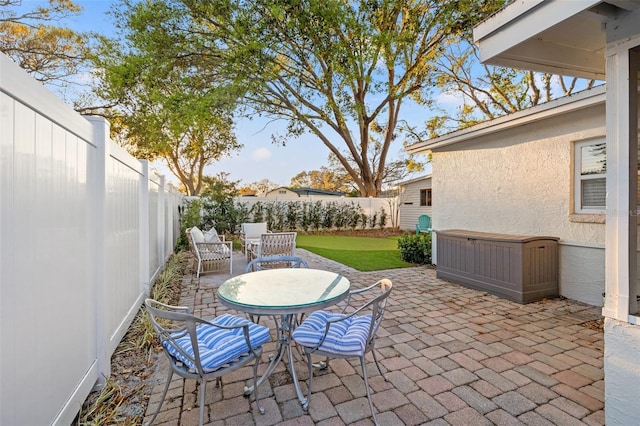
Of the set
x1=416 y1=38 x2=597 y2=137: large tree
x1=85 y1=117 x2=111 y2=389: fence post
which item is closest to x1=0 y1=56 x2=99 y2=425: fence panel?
x1=85 y1=117 x2=111 y2=389: fence post

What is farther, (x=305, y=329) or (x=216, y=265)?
(x=216, y=265)

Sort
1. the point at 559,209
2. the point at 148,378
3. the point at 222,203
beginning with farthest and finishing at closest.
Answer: the point at 222,203 → the point at 559,209 → the point at 148,378

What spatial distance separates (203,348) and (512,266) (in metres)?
4.43

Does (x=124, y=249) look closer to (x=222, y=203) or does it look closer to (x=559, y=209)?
(x=559, y=209)

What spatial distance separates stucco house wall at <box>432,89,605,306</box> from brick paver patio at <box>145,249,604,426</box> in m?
0.89

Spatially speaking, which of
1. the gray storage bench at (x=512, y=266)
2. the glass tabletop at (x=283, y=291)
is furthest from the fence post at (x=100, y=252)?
the gray storage bench at (x=512, y=266)

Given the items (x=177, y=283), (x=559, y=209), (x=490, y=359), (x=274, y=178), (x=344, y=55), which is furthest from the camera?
(x=274, y=178)

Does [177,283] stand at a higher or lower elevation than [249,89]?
lower

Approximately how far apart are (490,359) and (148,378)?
3059 millimetres

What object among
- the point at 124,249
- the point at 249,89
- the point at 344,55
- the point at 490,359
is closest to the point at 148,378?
the point at 124,249

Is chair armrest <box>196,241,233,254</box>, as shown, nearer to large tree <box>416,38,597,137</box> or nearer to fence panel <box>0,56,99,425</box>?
fence panel <box>0,56,99,425</box>

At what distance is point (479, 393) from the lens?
2.43m

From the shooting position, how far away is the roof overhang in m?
2.01

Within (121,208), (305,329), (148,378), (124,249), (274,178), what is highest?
(274,178)
